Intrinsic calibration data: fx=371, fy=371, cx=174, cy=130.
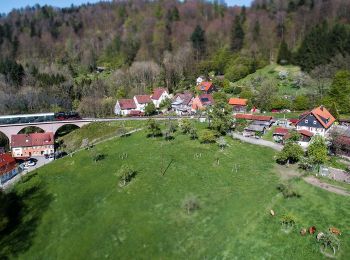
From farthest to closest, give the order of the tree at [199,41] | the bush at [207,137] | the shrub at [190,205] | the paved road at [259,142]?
the tree at [199,41] → the bush at [207,137] → the paved road at [259,142] → the shrub at [190,205]

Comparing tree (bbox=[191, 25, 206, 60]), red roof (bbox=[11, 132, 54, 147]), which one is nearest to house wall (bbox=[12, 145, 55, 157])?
red roof (bbox=[11, 132, 54, 147])

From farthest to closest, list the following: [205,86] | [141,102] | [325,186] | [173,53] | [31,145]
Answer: [173,53] < [205,86] < [141,102] < [31,145] < [325,186]

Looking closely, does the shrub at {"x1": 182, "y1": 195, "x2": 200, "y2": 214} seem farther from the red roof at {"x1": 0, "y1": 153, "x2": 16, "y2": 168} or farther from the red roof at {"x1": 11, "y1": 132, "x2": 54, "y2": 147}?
the red roof at {"x1": 11, "y1": 132, "x2": 54, "y2": 147}

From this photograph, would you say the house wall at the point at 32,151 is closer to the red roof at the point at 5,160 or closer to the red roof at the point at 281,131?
the red roof at the point at 5,160

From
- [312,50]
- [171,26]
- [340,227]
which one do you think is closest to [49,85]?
[171,26]

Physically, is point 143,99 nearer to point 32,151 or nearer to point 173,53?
point 32,151

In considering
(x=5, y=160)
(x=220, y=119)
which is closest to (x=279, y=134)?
(x=220, y=119)

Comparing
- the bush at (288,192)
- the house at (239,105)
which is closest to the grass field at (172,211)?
the bush at (288,192)
